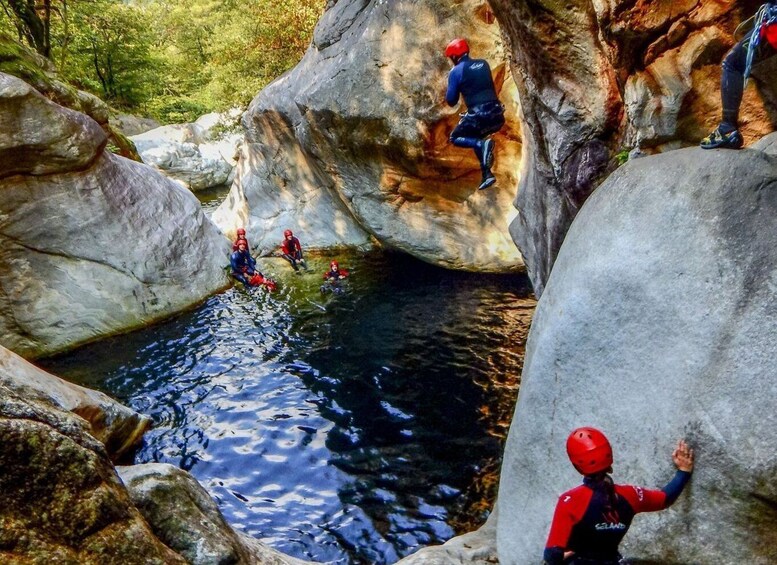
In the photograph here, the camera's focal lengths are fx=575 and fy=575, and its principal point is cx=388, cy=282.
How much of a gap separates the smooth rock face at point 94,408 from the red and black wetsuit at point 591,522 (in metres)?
5.74

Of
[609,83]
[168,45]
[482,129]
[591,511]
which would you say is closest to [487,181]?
[482,129]

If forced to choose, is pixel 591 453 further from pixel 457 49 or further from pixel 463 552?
pixel 457 49

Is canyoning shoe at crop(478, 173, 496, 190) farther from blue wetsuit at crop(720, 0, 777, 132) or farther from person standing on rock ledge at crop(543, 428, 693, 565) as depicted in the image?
person standing on rock ledge at crop(543, 428, 693, 565)

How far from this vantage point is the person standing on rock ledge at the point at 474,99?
9367 millimetres

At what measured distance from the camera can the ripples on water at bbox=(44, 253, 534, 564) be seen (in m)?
7.64

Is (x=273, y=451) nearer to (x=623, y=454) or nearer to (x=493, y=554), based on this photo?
(x=493, y=554)

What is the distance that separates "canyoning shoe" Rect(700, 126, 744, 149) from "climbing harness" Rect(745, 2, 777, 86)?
543mm

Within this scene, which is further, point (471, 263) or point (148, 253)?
point (471, 263)

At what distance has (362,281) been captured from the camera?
16500mm

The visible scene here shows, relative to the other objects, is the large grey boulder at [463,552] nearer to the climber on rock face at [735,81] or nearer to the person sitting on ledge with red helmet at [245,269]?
the climber on rock face at [735,81]

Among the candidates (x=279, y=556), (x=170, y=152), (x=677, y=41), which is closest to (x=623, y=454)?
(x=279, y=556)

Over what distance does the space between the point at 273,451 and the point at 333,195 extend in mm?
11589

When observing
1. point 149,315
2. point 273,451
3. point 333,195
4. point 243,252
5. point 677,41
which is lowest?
point 273,451

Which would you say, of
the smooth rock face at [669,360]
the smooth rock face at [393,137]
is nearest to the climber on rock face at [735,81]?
the smooth rock face at [669,360]
